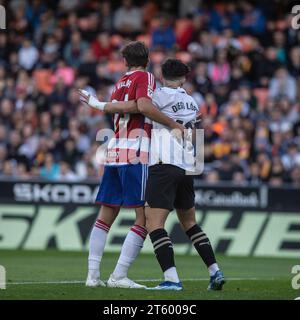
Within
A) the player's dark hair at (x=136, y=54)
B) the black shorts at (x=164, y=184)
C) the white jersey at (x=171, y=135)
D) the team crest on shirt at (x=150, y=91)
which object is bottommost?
the black shorts at (x=164, y=184)

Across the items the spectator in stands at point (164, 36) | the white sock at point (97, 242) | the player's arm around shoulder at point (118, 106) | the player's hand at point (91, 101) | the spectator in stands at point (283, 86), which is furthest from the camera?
the spectator in stands at point (164, 36)

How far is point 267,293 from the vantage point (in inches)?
391

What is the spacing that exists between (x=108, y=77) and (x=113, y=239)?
20.4 ft

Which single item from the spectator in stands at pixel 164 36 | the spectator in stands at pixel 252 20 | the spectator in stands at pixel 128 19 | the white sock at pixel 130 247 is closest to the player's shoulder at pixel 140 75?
the white sock at pixel 130 247

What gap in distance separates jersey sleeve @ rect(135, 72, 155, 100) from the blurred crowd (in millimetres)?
9030

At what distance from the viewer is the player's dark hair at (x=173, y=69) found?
10.1 m

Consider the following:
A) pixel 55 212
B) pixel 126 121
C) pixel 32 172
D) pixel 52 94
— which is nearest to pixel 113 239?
pixel 55 212

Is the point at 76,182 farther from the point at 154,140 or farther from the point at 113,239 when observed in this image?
the point at 154,140

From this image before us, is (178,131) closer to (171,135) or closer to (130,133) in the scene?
(171,135)

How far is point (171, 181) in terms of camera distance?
991 centimetres

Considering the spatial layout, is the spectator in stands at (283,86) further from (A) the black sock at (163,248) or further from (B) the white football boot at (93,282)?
(A) the black sock at (163,248)

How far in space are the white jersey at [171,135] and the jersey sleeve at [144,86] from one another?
0.07m

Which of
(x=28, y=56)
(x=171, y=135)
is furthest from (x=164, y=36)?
(x=171, y=135)

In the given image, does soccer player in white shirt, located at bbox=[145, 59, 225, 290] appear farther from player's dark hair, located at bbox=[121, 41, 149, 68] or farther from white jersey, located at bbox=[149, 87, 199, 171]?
player's dark hair, located at bbox=[121, 41, 149, 68]
